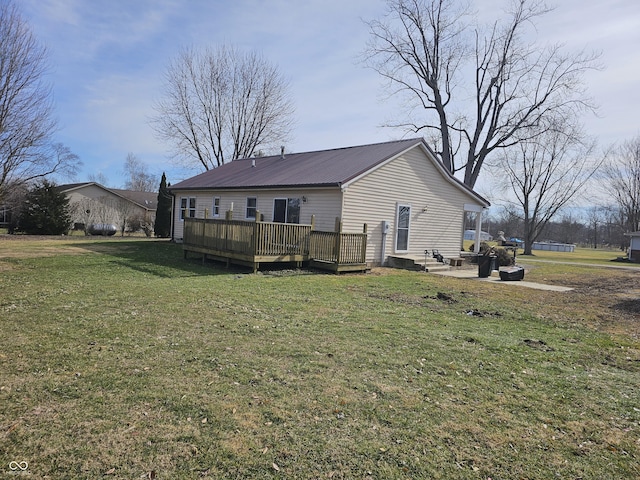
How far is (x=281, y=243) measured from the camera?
13.1 m

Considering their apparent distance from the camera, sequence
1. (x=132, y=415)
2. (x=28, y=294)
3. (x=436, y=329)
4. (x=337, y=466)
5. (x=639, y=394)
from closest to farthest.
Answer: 1. (x=337, y=466)
2. (x=132, y=415)
3. (x=639, y=394)
4. (x=436, y=329)
5. (x=28, y=294)

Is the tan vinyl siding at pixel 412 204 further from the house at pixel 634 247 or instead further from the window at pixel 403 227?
the house at pixel 634 247

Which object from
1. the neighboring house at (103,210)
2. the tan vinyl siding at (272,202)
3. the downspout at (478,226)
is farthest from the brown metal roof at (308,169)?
the neighboring house at (103,210)

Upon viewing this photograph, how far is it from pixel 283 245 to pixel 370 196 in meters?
4.10

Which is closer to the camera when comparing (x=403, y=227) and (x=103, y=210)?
(x=403, y=227)

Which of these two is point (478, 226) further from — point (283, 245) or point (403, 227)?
point (283, 245)

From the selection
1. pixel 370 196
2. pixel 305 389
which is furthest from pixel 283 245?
pixel 305 389

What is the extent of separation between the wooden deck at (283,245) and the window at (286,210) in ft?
7.72

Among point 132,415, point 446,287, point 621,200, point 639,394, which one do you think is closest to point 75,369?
point 132,415

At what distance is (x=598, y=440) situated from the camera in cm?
338

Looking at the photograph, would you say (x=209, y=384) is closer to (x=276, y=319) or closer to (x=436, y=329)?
(x=276, y=319)

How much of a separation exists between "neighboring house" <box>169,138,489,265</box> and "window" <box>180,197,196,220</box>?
202 cm

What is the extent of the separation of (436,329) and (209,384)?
398 cm

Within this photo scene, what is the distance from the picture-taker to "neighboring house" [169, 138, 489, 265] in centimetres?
1488
